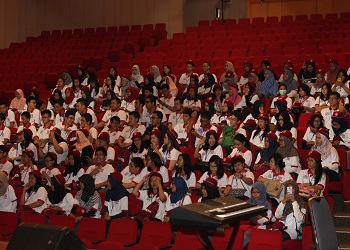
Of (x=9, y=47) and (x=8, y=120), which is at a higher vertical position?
(x=9, y=47)

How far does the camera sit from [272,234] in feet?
21.9

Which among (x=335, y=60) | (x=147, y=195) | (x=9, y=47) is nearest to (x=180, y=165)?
(x=147, y=195)

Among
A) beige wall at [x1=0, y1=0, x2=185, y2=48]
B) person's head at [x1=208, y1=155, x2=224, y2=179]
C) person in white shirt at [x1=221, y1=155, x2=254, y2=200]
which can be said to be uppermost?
beige wall at [x1=0, y1=0, x2=185, y2=48]

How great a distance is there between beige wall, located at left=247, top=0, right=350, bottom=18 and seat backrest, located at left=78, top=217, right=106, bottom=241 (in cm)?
1278

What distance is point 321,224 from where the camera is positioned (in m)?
4.12

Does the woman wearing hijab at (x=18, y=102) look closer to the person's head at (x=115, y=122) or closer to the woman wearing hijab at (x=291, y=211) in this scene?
the person's head at (x=115, y=122)

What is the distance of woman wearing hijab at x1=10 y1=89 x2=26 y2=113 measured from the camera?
42.0 ft

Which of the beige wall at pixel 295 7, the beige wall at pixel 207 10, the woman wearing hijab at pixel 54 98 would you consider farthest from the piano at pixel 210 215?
the beige wall at pixel 295 7

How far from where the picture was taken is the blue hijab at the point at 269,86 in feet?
37.3

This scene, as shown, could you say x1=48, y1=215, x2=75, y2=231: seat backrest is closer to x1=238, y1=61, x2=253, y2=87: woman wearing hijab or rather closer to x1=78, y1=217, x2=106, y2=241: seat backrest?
x1=78, y1=217, x2=106, y2=241: seat backrest

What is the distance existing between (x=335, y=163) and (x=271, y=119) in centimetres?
164

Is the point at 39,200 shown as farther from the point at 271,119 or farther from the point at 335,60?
the point at 335,60

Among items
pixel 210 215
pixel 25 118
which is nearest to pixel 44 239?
pixel 210 215

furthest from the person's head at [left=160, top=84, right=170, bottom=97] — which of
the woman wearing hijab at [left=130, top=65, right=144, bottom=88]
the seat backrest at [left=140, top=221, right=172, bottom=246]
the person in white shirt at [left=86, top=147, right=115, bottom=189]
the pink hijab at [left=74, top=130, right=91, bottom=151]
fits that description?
the seat backrest at [left=140, top=221, right=172, bottom=246]
